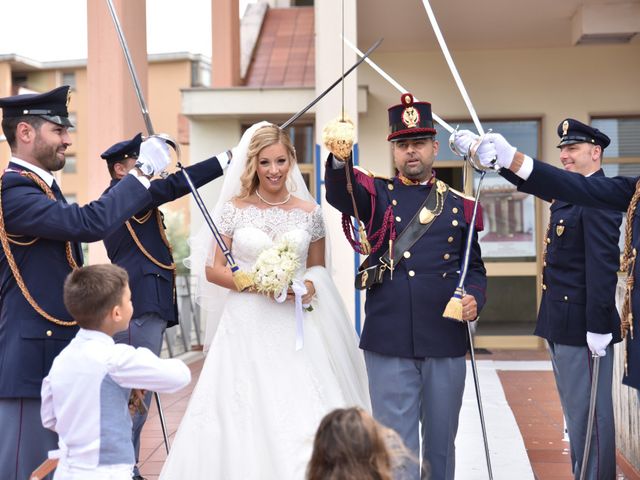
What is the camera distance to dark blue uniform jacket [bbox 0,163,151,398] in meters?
3.12

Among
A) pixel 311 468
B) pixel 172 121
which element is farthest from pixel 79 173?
pixel 311 468

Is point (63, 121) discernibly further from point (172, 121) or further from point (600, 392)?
point (172, 121)

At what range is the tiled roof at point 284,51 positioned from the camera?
→ 11.8m

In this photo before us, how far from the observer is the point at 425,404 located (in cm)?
393

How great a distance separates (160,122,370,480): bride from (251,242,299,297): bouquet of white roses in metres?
0.09

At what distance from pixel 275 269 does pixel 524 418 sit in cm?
346

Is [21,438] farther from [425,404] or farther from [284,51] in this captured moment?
[284,51]

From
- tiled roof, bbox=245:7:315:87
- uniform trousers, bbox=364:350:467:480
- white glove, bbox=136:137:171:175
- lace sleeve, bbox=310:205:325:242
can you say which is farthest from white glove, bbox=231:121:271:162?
tiled roof, bbox=245:7:315:87

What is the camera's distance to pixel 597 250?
4.16m

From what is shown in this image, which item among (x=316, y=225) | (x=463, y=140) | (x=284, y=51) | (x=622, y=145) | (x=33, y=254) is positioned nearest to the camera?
(x=33, y=254)

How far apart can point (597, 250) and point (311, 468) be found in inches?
92.8

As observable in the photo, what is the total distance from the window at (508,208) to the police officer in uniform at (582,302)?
6259 millimetres

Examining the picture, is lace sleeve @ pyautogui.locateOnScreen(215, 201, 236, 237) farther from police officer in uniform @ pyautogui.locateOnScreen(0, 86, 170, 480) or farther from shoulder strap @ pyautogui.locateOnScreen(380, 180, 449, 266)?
police officer in uniform @ pyautogui.locateOnScreen(0, 86, 170, 480)

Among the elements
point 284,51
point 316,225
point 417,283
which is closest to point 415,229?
point 417,283
